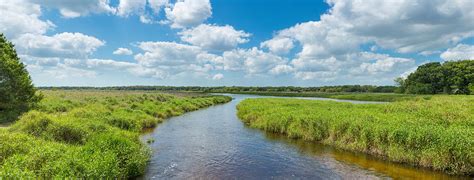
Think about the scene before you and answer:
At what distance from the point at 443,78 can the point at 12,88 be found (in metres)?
116

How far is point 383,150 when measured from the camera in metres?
19.4

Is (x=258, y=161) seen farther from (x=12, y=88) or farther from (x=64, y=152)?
(x=12, y=88)

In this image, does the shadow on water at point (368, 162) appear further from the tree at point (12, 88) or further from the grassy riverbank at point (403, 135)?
the tree at point (12, 88)

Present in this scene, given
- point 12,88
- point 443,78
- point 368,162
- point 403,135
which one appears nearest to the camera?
point 403,135

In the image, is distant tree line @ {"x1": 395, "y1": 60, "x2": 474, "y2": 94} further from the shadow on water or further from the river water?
the river water

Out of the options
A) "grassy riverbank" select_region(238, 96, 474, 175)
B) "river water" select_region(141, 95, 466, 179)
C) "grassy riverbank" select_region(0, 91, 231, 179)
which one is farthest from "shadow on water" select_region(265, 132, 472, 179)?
"grassy riverbank" select_region(0, 91, 231, 179)

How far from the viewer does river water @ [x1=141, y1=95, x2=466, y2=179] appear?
16.2 metres

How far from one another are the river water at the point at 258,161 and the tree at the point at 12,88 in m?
16.2

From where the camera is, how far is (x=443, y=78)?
3922 inches

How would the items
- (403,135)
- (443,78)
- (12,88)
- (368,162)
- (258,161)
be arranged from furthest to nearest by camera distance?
(443,78) → (12,88) → (258,161) → (368,162) → (403,135)

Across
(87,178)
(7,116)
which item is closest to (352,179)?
(87,178)

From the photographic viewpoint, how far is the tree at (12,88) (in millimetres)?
30594

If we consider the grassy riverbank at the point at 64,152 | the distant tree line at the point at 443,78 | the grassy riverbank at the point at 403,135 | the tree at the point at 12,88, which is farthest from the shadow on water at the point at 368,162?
the distant tree line at the point at 443,78

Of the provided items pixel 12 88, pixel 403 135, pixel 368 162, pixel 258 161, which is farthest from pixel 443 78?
pixel 12 88
